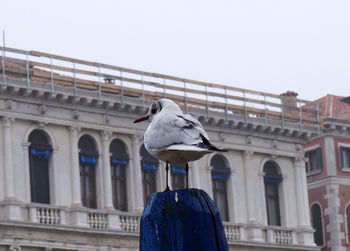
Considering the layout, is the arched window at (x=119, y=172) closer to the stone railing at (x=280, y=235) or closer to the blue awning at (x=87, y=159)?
the blue awning at (x=87, y=159)

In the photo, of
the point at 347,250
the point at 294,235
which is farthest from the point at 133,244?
the point at 347,250

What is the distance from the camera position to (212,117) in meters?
45.5

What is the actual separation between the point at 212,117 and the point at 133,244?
5772 mm

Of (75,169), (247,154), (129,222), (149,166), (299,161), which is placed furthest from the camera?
(299,161)

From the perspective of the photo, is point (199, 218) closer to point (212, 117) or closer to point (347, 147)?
point (212, 117)

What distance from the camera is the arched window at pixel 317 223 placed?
172 feet

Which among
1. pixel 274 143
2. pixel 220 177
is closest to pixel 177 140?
pixel 220 177

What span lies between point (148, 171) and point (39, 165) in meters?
4.66

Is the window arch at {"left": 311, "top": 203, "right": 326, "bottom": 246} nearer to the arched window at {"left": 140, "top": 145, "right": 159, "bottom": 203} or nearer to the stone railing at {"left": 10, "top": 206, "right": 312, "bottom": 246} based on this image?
the stone railing at {"left": 10, "top": 206, "right": 312, "bottom": 246}

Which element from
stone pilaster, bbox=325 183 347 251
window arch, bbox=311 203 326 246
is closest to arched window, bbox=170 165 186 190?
stone pilaster, bbox=325 183 347 251

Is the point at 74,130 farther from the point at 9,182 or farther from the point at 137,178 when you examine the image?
the point at 9,182

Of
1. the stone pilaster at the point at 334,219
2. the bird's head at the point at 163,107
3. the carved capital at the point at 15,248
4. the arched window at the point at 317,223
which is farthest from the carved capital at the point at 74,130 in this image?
the bird's head at the point at 163,107

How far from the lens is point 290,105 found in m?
49.6

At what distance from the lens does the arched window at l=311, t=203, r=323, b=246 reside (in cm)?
5228
